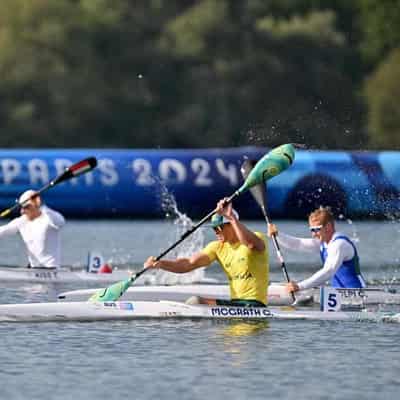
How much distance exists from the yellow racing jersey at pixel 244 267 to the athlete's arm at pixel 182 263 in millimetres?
80

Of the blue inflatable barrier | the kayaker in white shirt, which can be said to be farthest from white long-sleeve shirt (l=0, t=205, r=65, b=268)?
the blue inflatable barrier

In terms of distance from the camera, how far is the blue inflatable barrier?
39250 millimetres

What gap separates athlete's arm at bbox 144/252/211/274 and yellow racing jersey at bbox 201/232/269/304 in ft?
0.26

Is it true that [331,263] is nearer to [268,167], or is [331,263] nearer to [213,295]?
[268,167]

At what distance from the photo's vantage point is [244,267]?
18.5 m

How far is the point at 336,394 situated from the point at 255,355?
6.86 feet

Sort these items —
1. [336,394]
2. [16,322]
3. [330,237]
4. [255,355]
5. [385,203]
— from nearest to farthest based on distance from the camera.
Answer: [336,394]
[255,355]
[16,322]
[330,237]
[385,203]

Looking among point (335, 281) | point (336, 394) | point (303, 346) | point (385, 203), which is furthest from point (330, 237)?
point (385, 203)

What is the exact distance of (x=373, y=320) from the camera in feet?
63.2

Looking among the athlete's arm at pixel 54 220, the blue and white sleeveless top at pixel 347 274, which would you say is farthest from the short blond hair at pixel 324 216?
the athlete's arm at pixel 54 220

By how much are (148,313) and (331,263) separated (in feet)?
8.59

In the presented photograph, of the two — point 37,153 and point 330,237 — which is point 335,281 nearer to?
point 330,237

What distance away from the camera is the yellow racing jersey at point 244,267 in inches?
726

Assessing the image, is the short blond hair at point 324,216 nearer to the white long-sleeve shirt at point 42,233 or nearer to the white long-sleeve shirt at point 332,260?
the white long-sleeve shirt at point 332,260
